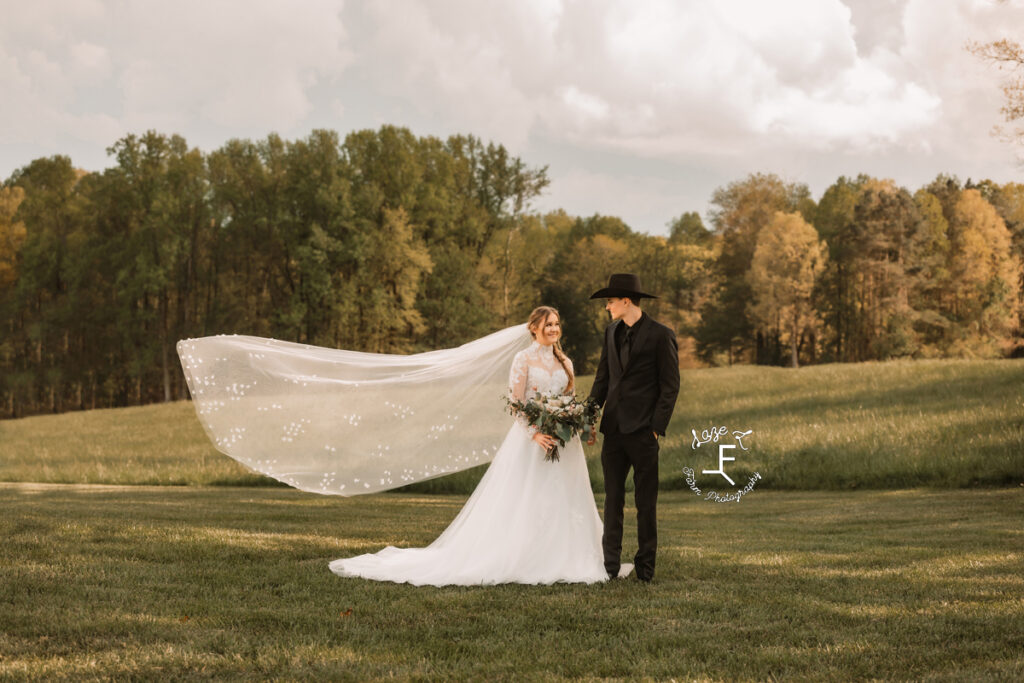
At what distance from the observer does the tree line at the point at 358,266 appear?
51812mm

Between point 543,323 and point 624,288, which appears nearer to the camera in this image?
point 624,288

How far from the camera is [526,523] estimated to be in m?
8.34

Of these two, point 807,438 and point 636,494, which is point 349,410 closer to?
point 636,494

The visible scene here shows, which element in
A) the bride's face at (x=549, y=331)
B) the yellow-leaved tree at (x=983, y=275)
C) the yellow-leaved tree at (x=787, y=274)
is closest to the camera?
the bride's face at (x=549, y=331)

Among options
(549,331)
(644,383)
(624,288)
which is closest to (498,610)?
(644,383)

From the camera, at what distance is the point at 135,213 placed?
53688 mm

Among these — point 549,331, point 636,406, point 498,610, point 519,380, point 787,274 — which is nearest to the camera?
point 498,610

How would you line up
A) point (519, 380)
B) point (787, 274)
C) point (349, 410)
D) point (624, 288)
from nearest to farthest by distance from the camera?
point (624, 288) < point (519, 380) < point (349, 410) < point (787, 274)

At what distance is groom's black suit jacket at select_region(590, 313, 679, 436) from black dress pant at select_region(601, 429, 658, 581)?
0.47 feet

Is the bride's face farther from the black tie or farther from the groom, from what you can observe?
the black tie

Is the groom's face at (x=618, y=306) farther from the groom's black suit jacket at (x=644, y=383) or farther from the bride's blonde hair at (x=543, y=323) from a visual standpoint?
the bride's blonde hair at (x=543, y=323)

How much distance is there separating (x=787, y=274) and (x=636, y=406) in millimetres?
50888

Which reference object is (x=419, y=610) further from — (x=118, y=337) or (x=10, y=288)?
(x=10, y=288)

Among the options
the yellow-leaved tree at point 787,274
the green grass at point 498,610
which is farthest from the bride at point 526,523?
the yellow-leaved tree at point 787,274
